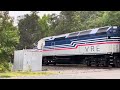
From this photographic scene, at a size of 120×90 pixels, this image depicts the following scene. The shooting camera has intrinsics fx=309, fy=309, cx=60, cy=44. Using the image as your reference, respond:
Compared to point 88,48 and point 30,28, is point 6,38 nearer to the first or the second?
point 88,48

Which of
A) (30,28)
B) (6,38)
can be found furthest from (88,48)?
(30,28)

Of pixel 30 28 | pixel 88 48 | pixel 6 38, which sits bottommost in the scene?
pixel 88 48

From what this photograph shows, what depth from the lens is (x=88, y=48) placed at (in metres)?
26.5

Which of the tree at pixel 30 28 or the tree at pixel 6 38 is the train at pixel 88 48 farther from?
the tree at pixel 30 28

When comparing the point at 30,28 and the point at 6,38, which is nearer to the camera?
the point at 6,38

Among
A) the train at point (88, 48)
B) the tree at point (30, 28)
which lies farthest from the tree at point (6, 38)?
the tree at point (30, 28)

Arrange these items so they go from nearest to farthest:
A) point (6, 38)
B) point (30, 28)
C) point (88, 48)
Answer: point (6, 38), point (88, 48), point (30, 28)

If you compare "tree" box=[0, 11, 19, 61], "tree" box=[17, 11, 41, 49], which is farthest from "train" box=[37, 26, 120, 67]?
"tree" box=[17, 11, 41, 49]

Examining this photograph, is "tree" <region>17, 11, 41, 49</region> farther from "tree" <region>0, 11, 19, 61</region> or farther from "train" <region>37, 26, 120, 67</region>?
"tree" <region>0, 11, 19, 61</region>

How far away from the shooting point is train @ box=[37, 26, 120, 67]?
24.6m

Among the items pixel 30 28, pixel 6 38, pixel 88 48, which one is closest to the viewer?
pixel 6 38
